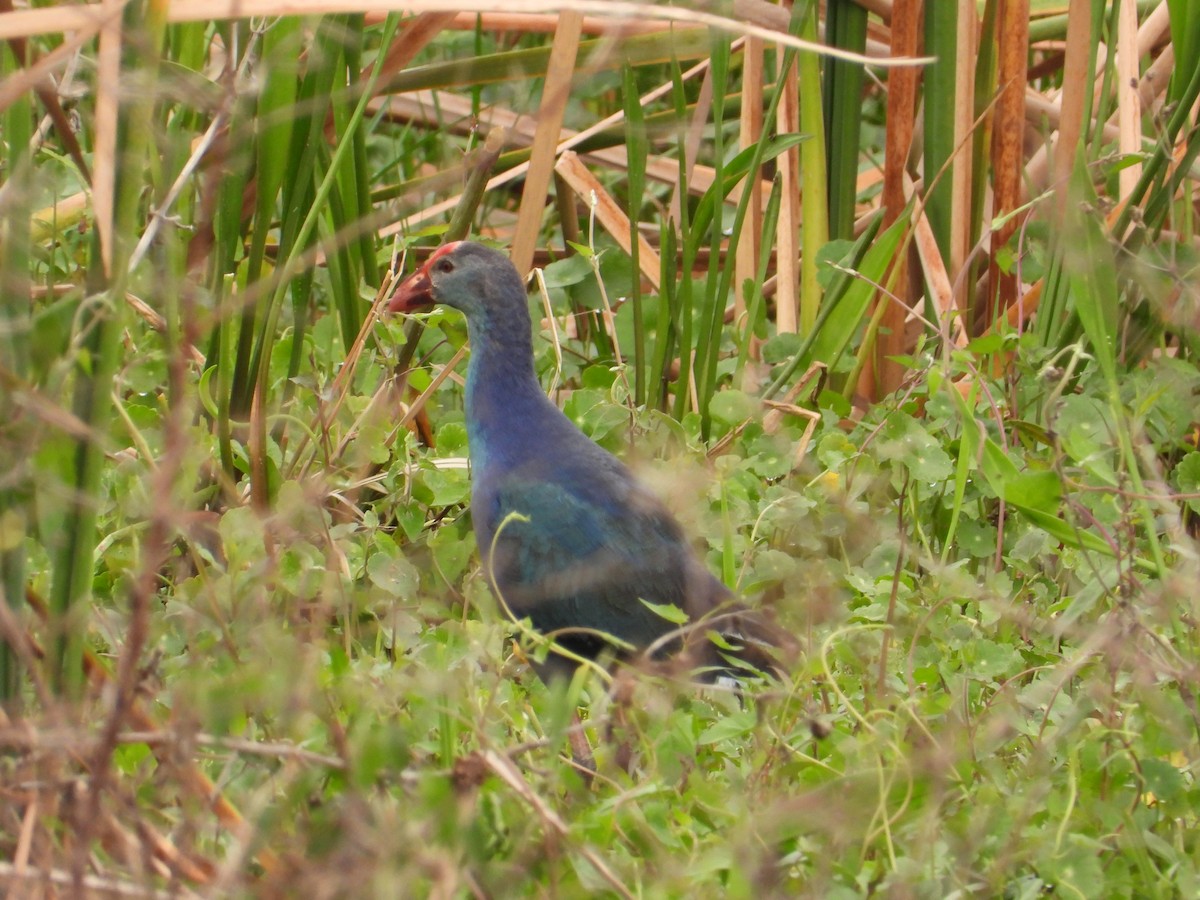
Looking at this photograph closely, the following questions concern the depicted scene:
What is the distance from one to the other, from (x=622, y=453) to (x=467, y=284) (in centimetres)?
42

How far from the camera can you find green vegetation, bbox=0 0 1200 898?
1.15 metres

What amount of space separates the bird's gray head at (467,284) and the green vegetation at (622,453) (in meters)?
0.07

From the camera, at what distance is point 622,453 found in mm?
2615

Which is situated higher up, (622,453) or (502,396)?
(502,396)

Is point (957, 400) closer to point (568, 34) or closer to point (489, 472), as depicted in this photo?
point (489, 472)

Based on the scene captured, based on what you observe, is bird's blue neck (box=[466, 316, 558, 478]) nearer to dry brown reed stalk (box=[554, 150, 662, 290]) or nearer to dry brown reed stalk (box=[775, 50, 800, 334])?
dry brown reed stalk (box=[554, 150, 662, 290])

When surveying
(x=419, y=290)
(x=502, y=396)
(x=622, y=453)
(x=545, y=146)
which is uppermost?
(x=545, y=146)

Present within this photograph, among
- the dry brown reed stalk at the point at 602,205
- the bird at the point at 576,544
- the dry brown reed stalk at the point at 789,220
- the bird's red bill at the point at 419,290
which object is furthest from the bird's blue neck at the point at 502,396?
the dry brown reed stalk at the point at 789,220

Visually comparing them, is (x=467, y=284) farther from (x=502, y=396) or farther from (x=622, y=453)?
(x=622, y=453)

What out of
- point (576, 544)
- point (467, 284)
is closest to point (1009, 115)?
point (467, 284)

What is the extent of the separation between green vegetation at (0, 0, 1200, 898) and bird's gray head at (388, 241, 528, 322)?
65 millimetres

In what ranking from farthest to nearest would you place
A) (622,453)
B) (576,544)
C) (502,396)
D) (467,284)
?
(622,453) < (467,284) < (502,396) < (576,544)

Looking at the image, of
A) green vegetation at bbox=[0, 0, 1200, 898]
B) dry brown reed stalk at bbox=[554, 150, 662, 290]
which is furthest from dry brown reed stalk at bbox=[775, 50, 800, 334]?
dry brown reed stalk at bbox=[554, 150, 662, 290]

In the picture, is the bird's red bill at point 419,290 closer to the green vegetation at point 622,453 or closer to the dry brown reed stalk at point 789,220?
the green vegetation at point 622,453
